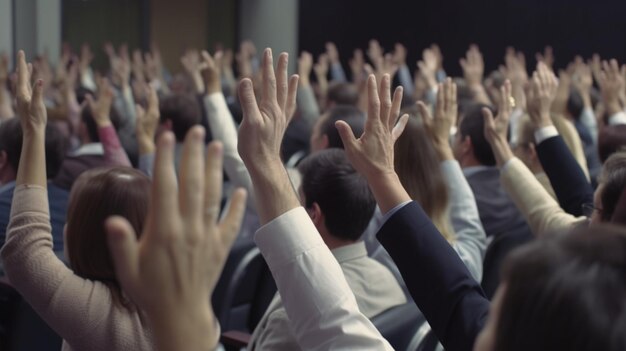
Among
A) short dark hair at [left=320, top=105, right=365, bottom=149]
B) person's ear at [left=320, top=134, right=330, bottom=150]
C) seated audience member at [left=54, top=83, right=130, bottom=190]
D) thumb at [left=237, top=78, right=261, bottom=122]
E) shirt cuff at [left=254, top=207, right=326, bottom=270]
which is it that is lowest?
seated audience member at [left=54, top=83, right=130, bottom=190]

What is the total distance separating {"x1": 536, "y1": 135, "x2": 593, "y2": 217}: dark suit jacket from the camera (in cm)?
265

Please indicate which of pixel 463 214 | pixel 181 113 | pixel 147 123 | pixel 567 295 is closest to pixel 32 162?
pixel 567 295

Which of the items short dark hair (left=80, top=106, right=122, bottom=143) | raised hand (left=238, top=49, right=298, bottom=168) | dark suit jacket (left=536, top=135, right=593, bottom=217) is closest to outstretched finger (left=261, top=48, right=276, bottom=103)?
raised hand (left=238, top=49, right=298, bottom=168)

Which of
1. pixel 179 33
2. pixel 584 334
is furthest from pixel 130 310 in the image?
pixel 179 33

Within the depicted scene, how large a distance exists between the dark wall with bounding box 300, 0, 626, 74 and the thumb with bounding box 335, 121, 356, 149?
1061cm

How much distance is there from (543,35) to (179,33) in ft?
18.8

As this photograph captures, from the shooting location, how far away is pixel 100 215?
6.03ft

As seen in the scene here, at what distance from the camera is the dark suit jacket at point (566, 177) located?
8.68 ft

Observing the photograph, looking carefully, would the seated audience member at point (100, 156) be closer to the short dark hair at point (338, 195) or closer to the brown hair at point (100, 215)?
the short dark hair at point (338, 195)

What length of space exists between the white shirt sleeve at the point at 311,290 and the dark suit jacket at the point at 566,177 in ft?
4.88

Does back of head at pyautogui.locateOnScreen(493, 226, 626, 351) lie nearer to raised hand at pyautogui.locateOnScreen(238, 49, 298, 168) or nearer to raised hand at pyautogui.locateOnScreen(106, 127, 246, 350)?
raised hand at pyautogui.locateOnScreen(106, 127, 246, 350)

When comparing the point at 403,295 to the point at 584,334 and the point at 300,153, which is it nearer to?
the point at 584,334

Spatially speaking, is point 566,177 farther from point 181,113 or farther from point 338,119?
point 181,113

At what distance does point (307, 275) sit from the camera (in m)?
1.33
